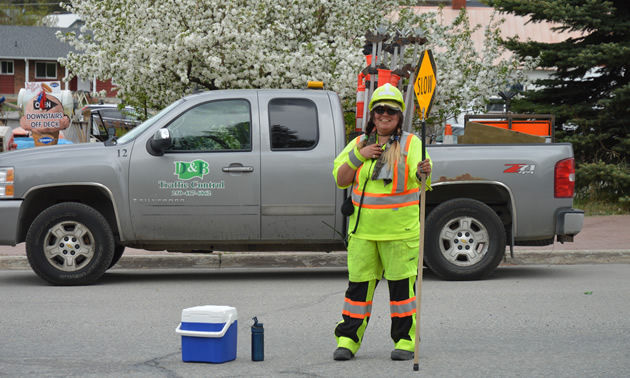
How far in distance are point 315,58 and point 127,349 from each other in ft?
29.0

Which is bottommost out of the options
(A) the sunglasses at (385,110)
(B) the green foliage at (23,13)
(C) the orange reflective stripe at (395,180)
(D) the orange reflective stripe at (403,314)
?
(D) the orange reflective stripe at (403,314)

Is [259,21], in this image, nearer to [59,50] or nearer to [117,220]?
[117,220]

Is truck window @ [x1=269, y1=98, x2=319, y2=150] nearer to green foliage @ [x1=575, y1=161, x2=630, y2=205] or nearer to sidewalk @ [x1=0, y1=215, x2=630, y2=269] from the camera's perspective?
sidewalk @ [x1=0, y1=215, x2=630, y2=269]

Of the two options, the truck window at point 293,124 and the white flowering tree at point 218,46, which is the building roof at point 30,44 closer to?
the white flowering tree at point 218,46

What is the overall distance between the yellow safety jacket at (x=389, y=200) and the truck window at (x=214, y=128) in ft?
11.9

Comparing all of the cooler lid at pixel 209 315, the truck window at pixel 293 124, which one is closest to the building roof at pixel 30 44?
the truck window at pixel 293 124

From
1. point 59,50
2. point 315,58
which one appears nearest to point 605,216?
point 315,58

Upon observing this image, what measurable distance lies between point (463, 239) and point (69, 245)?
3.90 meters

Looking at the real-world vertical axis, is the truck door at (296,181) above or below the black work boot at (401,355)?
above

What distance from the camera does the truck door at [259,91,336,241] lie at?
9.49m

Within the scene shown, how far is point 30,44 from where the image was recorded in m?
62.8

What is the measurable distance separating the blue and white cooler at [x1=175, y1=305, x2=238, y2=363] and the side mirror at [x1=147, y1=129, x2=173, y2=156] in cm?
344

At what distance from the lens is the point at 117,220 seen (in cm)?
949

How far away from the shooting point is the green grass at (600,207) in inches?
640
